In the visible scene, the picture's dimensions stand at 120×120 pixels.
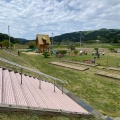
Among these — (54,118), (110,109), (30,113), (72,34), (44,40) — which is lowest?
(110,109)

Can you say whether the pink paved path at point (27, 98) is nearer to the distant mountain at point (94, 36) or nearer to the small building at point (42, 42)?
the small building at point (42, 42)

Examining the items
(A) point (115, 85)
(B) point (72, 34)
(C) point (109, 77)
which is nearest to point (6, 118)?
(A) point (115, 85)

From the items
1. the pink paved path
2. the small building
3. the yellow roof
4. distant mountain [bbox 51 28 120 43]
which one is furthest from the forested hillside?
the pink paved path

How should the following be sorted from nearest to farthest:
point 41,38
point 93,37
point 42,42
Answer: point 42,42 → point 41,38 → point 93,37

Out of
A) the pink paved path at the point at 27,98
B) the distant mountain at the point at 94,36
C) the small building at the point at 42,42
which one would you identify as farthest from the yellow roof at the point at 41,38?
the distant mountain at the point at 94,36

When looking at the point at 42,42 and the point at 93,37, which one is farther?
the point at 93,37

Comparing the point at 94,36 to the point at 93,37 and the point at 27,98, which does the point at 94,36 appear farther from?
the point at 27,98

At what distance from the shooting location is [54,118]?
4.29 meters

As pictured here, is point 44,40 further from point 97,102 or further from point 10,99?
point 10,99

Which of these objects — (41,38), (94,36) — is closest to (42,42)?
(41,38)

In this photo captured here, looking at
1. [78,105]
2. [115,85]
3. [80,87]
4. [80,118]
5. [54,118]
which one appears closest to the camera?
[54,118]

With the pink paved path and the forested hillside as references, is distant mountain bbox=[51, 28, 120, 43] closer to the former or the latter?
the forested hillside

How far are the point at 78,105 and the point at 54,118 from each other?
8.40 feet

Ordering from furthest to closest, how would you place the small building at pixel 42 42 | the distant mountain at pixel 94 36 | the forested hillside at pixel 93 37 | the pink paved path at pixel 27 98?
1. the distant mountain at pixel 94 36
2. the forested hillside at pixel 93 37
3. the small building at pixel 42 42
4. the pink paved path at pixel 27 98
